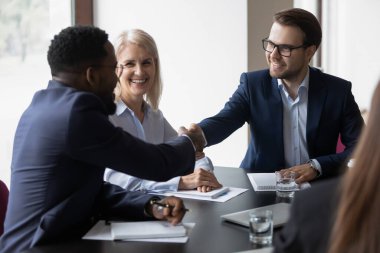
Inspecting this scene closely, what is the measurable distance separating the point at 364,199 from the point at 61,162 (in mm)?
998

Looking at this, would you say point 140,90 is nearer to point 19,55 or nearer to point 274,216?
point 274,216

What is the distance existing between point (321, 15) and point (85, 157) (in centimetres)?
354

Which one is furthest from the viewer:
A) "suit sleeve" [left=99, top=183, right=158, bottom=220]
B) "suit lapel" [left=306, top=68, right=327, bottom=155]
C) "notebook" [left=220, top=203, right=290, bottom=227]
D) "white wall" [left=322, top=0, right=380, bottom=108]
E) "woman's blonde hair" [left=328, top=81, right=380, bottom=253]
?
"white wall" [left=322, top=0, right=380, bottom=108]

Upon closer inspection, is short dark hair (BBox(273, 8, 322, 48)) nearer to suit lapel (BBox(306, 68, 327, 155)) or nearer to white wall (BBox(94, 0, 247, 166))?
suit lapel (BBox(306, 68, 327, 155))

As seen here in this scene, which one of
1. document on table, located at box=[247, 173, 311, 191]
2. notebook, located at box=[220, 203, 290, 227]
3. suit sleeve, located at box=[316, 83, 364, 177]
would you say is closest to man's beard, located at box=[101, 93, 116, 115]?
notebook, located at box=[220, 203, 290, 227]

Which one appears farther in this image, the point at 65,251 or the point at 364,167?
the point at 65,251

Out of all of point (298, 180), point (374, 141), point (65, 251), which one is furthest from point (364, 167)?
point (298, 180)

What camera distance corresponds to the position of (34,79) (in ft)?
11.3

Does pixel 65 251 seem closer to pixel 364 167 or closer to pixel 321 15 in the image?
pixel 364 167

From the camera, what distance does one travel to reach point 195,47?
12.4ft

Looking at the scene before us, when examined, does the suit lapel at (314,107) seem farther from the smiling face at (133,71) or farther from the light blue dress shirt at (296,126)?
the smiling face at (133,71)

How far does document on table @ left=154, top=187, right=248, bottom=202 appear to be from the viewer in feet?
6.59

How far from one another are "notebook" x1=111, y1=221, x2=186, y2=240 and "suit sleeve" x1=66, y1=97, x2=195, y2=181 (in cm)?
16

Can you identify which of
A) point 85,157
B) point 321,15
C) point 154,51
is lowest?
point 85,157
